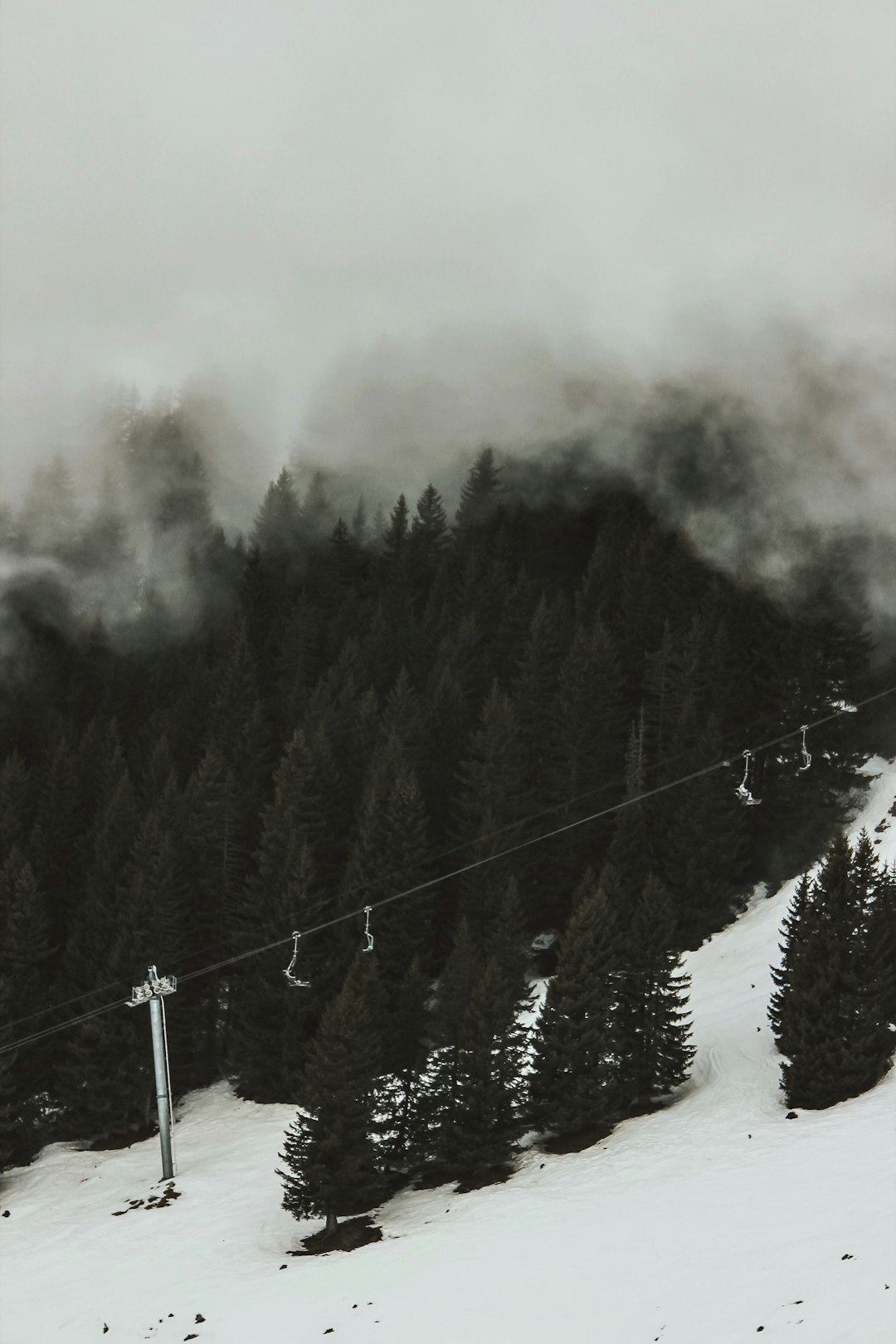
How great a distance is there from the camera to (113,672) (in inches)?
3580

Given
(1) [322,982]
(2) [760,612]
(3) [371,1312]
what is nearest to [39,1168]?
(1) [322,982]

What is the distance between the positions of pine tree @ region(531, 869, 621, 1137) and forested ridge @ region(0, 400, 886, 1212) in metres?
0.10

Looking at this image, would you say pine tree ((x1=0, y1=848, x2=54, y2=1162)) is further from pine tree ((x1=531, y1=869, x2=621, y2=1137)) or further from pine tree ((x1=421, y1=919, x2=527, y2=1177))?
pine tree ((x1=531, y1=869, x2=621, y2=1137))

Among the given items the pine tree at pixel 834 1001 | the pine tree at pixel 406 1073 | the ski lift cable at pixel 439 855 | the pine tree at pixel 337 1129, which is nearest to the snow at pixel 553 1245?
the pine tree at pixel 834 1001

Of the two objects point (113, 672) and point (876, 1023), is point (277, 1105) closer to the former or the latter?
point (876, 1023)

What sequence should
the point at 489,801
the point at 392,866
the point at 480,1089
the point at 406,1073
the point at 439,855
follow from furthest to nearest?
the point at 489,801 < the point at 439,855 < the point at 392,866 < the point at 406,1073 < the point at 480,1089

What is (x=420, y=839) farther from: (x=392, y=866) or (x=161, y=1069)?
(x=161, y=1069)

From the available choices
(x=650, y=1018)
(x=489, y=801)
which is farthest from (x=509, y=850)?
(x=650, y=1018)

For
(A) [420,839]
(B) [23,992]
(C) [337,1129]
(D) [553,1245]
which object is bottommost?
(D) [553,1245]

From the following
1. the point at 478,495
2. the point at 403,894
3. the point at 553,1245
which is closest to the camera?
the point at 553,1245

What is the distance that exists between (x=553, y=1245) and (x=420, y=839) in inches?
973

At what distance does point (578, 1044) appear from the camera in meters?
35.4

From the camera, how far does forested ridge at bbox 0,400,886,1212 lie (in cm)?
3606

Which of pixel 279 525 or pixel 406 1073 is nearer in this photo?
pixel 406 1073
